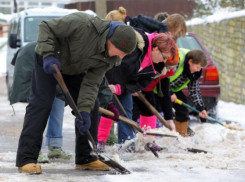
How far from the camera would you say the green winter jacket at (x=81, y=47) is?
5387 millimetres

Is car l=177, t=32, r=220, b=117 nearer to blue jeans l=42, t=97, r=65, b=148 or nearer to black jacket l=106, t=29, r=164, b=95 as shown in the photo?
black jacket l=106, t=29, r=164, b=95

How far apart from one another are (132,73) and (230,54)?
8007 millimetres

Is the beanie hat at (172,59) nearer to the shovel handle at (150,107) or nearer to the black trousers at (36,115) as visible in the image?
the shovel handle at (150,107)

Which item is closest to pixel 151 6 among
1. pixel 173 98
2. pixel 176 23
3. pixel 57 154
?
pixel 173 98

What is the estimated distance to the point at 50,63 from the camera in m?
5.27

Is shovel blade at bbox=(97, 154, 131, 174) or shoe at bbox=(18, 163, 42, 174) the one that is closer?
shoe at bbox=(18, 163, 42, 174)

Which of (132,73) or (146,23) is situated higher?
(146,23)

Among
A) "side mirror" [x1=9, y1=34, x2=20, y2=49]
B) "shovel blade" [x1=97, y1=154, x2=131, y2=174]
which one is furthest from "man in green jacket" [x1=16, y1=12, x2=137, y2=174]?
"side mirror" [x1=9, y1=34, x2=20, y2=49]

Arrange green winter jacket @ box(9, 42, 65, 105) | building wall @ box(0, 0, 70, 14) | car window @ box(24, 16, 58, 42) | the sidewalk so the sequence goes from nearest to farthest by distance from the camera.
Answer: the sidewalk
green winter jacket @ box(9, 42, 65, 105)
car window @ box(24, 16, 58, 42)
building wall @ box(0, 0, 70, 14)

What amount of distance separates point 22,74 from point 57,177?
1.38 meters

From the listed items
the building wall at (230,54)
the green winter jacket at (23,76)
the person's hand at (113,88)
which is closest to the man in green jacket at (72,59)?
the green winter jacket at (23,76)

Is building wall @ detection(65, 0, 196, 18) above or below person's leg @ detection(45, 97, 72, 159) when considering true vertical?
below

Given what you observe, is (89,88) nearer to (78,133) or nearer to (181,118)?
(78,133)

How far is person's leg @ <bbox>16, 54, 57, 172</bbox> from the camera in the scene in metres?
5.60
